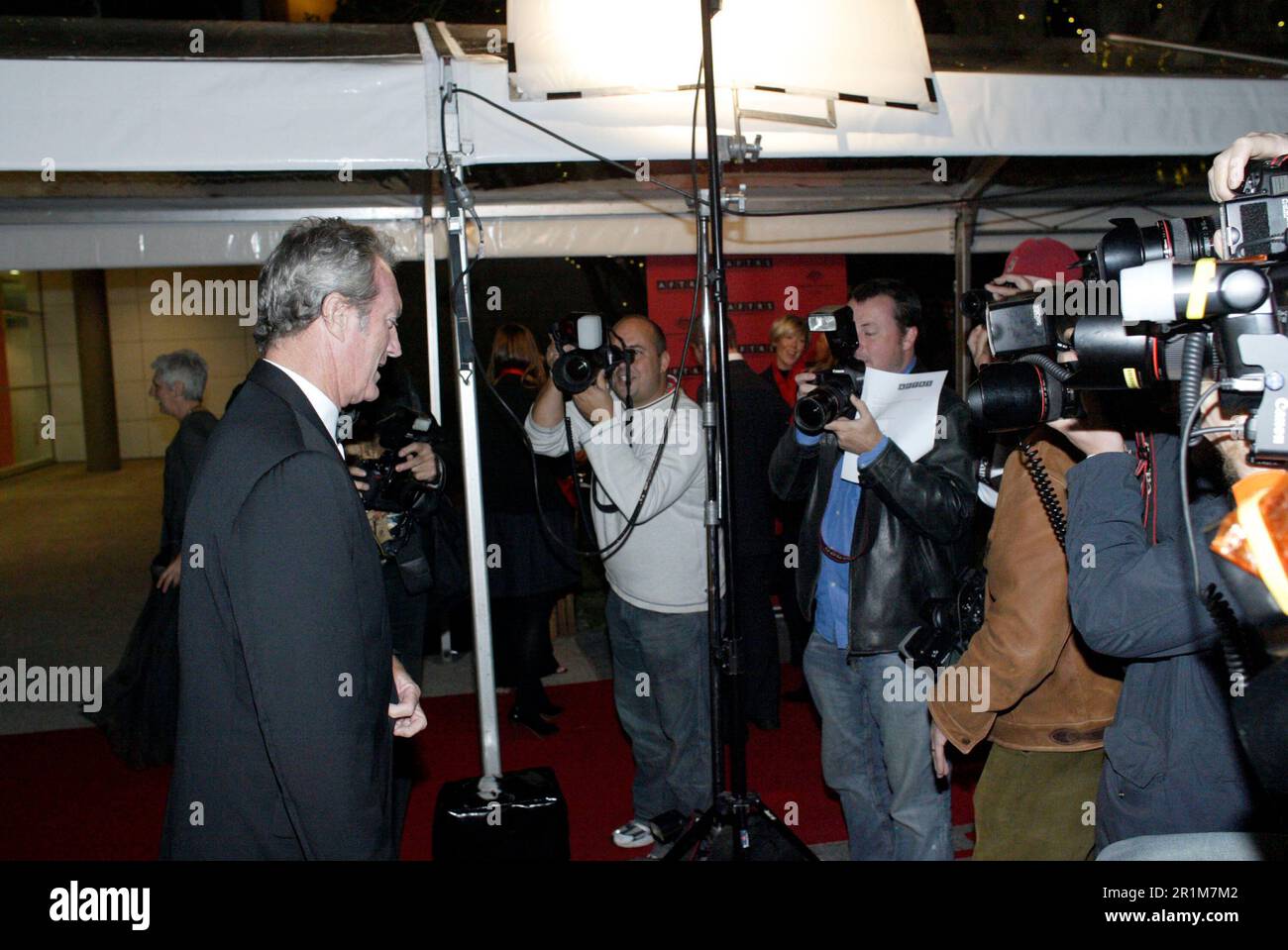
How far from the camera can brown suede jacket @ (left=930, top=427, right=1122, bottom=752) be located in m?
1.88

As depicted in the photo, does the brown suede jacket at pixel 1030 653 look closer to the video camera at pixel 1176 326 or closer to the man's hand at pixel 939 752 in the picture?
the man's hand at pixel 939 752

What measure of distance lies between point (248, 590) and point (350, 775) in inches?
12.7

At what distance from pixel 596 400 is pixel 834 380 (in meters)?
0.73

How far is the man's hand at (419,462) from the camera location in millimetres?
2830

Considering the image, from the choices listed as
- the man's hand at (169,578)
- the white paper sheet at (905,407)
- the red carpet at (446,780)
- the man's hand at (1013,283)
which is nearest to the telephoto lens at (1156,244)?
the man's hand at (1013,283)

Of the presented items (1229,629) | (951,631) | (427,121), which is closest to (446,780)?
(951,631)

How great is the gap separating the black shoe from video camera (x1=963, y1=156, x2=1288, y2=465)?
3053mm

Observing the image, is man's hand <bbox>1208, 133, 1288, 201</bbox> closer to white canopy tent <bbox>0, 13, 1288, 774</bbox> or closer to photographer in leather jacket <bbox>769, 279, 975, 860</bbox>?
photographer in leather jacket <bbox>769, 279, 975, 860</bbox>

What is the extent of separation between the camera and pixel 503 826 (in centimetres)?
258

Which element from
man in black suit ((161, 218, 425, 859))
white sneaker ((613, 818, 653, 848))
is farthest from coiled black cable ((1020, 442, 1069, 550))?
white sneaker ((613, 818, 653, 848))
